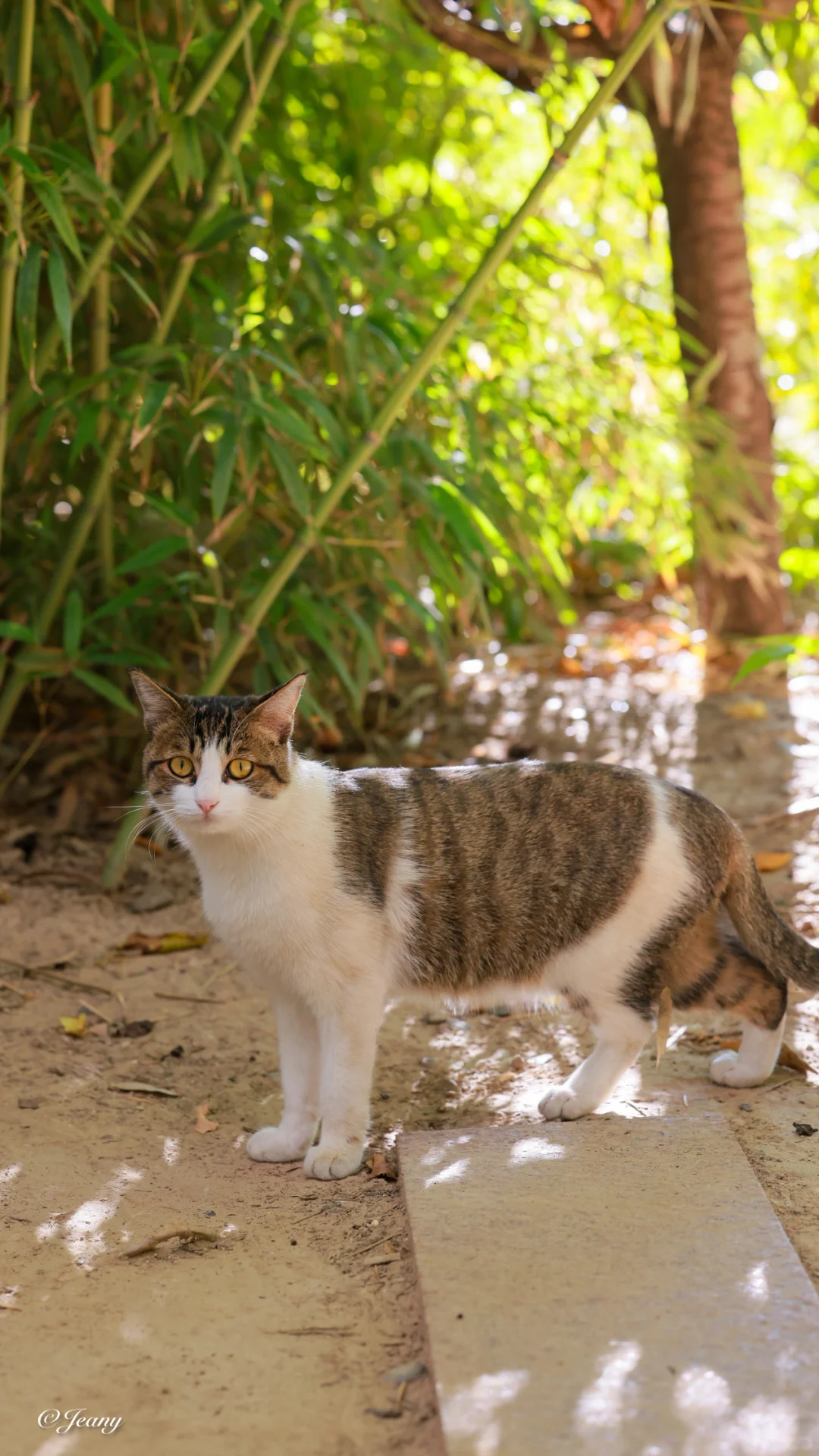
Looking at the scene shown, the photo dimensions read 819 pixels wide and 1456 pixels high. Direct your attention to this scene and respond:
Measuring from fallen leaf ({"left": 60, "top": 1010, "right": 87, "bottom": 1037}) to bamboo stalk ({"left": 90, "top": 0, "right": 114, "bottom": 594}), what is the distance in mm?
1079

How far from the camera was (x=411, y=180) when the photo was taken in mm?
5531

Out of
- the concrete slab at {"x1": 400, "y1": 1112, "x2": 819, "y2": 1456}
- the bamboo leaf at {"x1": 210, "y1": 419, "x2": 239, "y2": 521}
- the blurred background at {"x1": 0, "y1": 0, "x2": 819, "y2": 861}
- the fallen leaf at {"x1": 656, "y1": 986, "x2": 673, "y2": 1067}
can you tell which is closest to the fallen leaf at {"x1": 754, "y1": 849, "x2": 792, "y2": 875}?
the blurred background at {"x1": 0, "y1": 0, "x2": 819, "y2": 861}

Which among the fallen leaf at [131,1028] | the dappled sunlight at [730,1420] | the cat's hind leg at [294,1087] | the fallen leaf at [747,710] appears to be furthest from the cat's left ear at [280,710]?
the fallen leaf at [747,710]

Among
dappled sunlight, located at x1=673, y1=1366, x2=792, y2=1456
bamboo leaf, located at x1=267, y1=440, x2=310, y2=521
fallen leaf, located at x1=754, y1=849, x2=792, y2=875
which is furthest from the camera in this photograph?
fallen leaf, located at x1=754, y1=849, x2=792, y2=875

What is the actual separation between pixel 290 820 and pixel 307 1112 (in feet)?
1.76

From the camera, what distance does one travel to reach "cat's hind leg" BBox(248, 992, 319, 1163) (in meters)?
2.30

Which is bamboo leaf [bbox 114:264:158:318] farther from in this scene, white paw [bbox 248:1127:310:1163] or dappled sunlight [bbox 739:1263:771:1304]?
dappled sunlight [bbox 739:1263:771:1304]

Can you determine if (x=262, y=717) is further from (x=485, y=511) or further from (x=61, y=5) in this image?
(x=61, y=5)

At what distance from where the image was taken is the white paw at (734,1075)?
239cm

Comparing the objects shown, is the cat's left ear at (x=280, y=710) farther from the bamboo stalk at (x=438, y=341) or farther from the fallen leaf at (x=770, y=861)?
the fallen leaf at (x=770, y=861)

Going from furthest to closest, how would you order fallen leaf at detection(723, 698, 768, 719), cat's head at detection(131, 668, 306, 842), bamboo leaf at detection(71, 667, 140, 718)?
fallen leaf at detection(723, 698, 768, 719) → bamboo leaf at detection(71, 667, 140, 718) → cat's head at detection(131, 668, 306, 842)

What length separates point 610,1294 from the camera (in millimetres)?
1690

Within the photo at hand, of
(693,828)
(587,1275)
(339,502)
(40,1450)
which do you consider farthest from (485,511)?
(40,1450)

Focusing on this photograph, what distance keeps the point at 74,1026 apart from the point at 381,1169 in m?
0.88
